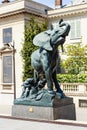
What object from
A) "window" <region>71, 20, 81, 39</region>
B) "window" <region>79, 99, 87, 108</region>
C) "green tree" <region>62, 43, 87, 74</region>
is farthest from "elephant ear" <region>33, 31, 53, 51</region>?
"window" <region>71, 20, 81, 39</region>

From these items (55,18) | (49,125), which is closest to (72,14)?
(55,18)

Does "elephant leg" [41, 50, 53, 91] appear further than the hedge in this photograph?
No

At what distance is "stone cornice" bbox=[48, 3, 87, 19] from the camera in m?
28.8

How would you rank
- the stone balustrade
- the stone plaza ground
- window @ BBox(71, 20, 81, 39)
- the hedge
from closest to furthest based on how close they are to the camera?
the stone plaza ground < the stone balustrade < the hedge < window @ BBox(71, 20, 81, 39)

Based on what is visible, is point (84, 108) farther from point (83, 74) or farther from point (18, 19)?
point (18, 19)

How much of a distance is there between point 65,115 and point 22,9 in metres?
17.9

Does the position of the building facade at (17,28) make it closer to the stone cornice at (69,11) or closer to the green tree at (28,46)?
the stone cornice at (69,11)

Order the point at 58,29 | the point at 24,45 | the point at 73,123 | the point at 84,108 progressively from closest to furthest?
1. the point at 73,123
2. the point at 58,29
3. the point at 84,108
4. the point at 24,45

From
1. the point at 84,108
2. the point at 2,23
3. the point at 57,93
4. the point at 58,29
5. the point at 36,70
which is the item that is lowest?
the point at 84,108

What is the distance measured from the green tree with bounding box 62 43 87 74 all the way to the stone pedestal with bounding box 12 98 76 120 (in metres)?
15.1

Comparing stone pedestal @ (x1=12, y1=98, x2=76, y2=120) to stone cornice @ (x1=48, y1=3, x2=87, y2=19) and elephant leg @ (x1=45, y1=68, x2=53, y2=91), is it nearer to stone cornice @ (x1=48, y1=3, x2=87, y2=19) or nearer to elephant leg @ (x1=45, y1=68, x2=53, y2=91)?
elephant leg @ (x1=45, y1=68, x2=53, y2=91)

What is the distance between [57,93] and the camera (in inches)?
460

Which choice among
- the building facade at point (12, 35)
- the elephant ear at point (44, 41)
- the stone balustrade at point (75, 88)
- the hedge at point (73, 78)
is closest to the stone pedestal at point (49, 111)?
the elephant ear at point (44, 41)

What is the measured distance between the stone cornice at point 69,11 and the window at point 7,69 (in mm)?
5737
